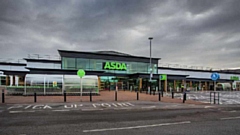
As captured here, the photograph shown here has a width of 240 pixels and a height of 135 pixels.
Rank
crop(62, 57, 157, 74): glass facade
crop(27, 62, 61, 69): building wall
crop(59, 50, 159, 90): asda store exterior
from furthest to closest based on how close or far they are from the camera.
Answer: crop(27, 62, 61, 69): building wall < crop(59, 50, 159, 90): asda store exterior < crop(62, 57, 157, 74): glass facade

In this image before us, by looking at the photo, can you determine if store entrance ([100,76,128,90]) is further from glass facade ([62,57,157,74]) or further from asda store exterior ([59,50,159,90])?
glass facade ([62,57,157,74])

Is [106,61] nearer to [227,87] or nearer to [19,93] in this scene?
[19,93]

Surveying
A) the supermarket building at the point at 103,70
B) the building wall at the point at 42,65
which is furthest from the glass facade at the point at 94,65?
the building wall at the point at 42,65

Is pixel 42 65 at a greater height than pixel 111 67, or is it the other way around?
pixel 42 65

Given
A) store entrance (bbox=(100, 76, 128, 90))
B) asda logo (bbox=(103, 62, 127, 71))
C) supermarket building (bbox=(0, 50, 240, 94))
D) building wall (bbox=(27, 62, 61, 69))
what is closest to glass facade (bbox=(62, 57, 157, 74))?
supermarket building (bbox=(0, 50, 240, 94))

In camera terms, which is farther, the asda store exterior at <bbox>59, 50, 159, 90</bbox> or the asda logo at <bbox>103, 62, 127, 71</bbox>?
the asda logo at <bbox>103, 62, 127, 71</bbox>

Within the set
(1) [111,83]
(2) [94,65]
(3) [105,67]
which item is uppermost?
(2) [94,65]

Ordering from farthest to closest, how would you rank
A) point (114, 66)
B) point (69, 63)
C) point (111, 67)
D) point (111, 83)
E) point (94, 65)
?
point (114, 66) → point (111, 67) → point (111, 83) → point (94, 65) → point (69, 63)

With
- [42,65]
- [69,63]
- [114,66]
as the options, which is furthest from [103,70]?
[42,65]

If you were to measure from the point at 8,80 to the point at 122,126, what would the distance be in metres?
54.5

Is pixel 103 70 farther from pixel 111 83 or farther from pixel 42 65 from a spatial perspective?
pixel 42 65

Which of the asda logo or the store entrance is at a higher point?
Answer: the asda logo

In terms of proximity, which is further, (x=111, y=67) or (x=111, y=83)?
(x=111, y=67)

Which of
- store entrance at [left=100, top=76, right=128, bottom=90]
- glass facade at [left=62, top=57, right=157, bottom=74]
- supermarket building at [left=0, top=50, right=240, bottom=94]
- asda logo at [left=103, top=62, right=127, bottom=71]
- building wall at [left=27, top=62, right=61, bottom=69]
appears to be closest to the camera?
supermarket building at [left=0, top=50, right=240, bottom=94]
